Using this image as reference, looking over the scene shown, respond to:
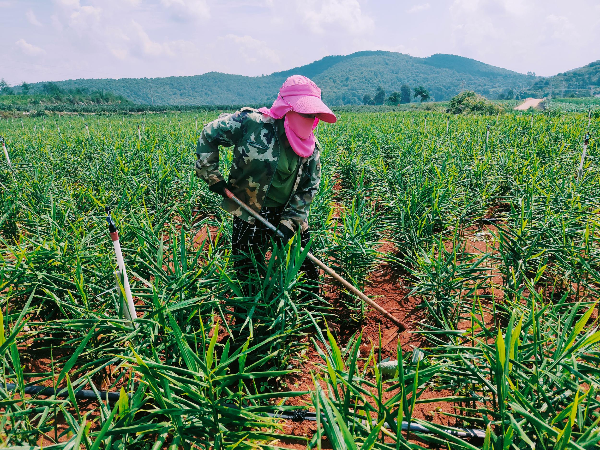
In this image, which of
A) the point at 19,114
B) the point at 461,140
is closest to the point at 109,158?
the point at 461,140

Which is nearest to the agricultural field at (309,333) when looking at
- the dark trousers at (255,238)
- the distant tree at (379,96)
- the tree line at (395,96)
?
the dark trousers at (255,238)

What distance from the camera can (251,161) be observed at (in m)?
2.27

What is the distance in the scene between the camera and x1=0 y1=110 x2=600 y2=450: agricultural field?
1.09m

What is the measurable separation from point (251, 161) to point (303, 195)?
1.54 feet

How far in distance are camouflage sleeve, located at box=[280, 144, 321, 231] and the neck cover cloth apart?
0.21 m

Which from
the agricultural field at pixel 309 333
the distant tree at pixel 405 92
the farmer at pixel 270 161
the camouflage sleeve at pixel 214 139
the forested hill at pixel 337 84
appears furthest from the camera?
the forested hill at pixel 337 84

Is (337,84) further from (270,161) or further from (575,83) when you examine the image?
(270,161)

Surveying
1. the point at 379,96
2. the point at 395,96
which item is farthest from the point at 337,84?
the point at 395,96

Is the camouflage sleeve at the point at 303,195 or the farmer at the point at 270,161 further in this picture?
the camouflage sleeve at the point at 303,195

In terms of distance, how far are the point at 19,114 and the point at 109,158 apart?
3871 centimetres

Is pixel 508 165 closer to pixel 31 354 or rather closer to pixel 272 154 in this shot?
pixel 272 154

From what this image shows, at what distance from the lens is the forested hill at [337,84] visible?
136m

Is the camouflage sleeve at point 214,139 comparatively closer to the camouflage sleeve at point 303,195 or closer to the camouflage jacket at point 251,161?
the camouflage jacket at point 251,161

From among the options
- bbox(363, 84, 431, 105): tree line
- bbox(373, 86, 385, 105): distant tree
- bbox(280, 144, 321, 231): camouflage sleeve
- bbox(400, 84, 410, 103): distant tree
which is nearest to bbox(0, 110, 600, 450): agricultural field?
bbox(280, 144, 321, 231): camouflage sleeve
